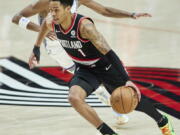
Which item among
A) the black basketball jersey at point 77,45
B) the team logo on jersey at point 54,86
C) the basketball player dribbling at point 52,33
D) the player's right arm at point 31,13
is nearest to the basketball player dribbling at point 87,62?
the black basketball jersey at point 77,45

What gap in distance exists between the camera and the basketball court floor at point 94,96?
25.3 feet

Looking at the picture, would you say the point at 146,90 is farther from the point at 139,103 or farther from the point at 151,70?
the point at 139,103

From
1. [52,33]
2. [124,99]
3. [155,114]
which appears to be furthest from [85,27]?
[52,33]

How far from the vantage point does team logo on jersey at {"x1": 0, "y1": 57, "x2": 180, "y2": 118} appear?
8.79 m

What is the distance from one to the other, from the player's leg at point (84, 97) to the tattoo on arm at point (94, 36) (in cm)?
49

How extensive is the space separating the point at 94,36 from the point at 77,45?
1.08ft

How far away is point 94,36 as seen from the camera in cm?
614

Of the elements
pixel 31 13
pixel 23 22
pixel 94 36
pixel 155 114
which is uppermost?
pixel 94 36

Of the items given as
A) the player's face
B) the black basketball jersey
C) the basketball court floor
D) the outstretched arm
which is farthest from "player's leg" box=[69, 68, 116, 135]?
the basketball court floor

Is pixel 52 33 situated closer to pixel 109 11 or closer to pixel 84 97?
pixel 109 11

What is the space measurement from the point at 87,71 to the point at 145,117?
70.2 inches

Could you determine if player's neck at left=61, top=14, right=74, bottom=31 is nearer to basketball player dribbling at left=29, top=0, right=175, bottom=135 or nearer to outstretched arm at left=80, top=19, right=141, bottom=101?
basketball player dribbling at left=29, top=0, right=175, bottom=135

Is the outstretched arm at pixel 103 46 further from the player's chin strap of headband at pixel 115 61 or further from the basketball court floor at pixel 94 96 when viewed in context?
the basketball court floor at pixel 94 96

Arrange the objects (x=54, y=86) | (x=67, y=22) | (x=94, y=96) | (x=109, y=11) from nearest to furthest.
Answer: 1. (x=67, y=22)
2. (x=109, y=11)
3. (x=94, y=96)
4. (x=54, y=86)
